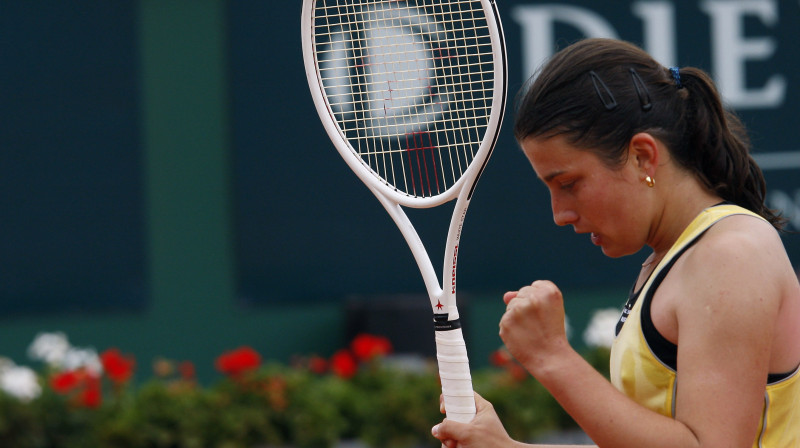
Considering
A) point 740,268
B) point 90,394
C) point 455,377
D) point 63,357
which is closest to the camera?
point 740,268

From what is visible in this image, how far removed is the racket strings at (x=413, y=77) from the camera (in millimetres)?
2055

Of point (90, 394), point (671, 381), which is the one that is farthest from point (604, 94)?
point (90, 394)

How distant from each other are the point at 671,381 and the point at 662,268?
16 centimetres

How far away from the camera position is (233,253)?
5492mm

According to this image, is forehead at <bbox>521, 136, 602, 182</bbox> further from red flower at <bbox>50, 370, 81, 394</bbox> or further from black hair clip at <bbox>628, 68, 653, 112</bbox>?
red flower at <bbox>50, 370, 81, 394</bbox>

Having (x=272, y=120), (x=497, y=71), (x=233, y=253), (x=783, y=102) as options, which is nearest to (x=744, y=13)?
(x=783, y=102)

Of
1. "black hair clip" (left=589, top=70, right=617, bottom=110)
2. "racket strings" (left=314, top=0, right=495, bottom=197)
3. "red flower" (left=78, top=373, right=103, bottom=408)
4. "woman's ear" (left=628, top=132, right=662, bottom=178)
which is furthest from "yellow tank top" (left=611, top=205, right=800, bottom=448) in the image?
"red flower" (left=78, top=373, right=103, bottom=408)

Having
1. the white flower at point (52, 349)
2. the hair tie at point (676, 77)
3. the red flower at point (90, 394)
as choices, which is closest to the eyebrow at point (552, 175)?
the hair tie at point (676, 77)

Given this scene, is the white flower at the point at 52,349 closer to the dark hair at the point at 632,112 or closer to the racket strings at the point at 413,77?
the racket strings at the point at 413,77

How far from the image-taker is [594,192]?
5.07 feet

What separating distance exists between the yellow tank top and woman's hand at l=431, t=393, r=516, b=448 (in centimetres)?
25

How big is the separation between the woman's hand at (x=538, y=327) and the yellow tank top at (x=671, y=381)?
0.10 m

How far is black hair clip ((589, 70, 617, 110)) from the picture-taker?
4.97 ft

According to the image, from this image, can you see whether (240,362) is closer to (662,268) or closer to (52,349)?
(52,349)
